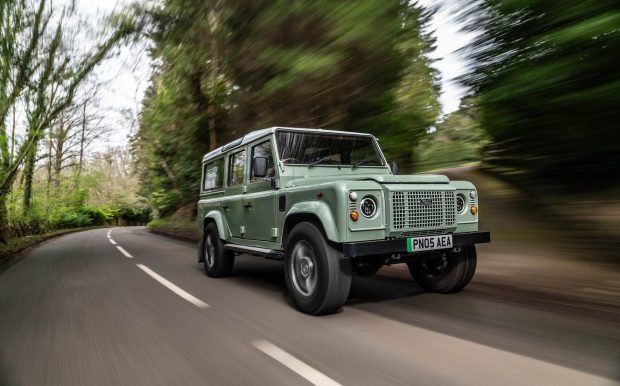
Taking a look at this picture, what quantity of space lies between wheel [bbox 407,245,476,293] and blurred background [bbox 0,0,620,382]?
0.43m

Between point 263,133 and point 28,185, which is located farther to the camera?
point 28,185

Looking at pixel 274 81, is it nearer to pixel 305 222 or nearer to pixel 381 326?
pixel 305 222

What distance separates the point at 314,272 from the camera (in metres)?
4.38

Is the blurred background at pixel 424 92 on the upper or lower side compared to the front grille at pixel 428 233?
upper

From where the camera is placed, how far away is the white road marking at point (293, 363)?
2.84 metres

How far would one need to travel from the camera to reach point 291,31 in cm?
771

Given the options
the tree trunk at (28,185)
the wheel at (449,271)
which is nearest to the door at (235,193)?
the wheel at (449,271)

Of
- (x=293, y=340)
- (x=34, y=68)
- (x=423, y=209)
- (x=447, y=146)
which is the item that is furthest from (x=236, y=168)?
(x=34, y=68)

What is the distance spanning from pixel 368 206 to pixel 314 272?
2.90 feet

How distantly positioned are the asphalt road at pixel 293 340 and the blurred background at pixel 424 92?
0.83 meters

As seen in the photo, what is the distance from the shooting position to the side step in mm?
5059

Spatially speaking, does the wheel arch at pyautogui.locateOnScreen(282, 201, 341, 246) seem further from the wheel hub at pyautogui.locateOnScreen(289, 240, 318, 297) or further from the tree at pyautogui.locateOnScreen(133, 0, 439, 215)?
the tree at pyautogui.locateOnScreen(133, 0, 439, 215)

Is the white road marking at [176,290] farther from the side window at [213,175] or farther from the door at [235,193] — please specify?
the side window at [213,175]

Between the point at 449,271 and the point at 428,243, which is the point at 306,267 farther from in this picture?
the point at 449,271
